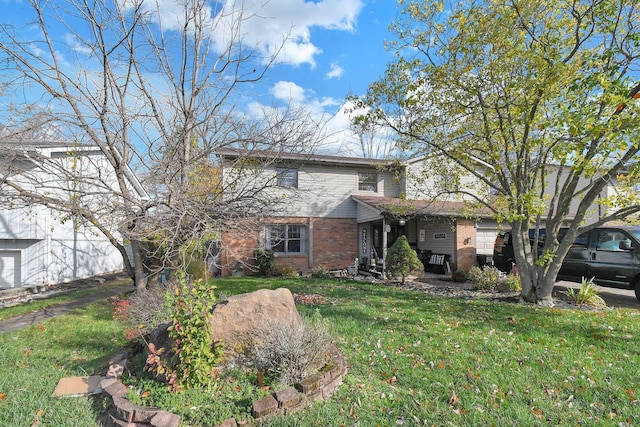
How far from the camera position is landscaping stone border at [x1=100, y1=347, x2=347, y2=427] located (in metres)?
2.99

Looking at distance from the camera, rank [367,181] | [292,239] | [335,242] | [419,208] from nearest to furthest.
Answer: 1. [419,208]
2. [292,239]
3. [335,242]
4. [367,181]

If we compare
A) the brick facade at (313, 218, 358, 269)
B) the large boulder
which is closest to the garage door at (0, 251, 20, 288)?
the brick facade at (313, 218, 358, 269)

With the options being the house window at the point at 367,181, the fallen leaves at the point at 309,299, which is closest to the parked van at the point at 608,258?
the fallen leaves at the point at 309,299

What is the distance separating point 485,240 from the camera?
15.8 m

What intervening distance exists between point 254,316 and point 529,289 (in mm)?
7082

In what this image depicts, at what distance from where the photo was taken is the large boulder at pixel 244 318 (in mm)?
4090

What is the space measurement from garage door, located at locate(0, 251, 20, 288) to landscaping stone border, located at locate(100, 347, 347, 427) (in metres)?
13.2

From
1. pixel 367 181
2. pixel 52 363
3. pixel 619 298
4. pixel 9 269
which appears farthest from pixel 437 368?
pixel 9 269

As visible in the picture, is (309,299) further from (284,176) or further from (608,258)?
(608,258)

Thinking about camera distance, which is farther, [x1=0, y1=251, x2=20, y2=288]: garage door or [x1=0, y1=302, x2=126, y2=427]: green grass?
[x1=0, y1=251, x2=20, y2=288]: garage door

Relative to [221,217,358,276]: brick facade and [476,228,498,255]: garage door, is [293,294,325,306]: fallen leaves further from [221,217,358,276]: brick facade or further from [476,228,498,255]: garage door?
[476,228,498,255]: garage door

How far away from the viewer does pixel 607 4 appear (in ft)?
20.1

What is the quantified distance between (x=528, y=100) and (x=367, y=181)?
9619 millimetres

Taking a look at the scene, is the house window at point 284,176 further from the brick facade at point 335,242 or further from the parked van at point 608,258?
→ the parked van at point 608,258
